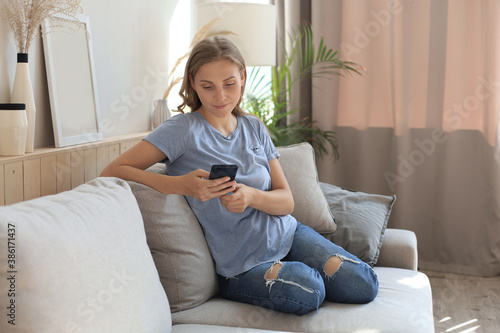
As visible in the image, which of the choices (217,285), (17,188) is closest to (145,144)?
(17,188)

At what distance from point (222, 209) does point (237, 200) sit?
0.11 metres

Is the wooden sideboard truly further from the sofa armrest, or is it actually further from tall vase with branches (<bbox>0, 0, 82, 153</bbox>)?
the sofa armrest

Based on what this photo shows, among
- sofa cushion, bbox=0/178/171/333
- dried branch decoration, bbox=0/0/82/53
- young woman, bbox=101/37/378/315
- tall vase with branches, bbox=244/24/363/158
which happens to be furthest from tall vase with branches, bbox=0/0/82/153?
tall vase with branches, bbox=244/24/363/158

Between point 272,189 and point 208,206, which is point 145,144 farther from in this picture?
point 272,189

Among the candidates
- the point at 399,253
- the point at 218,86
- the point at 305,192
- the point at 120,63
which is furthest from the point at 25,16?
the point at 399,253

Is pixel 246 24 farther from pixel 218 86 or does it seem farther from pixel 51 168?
pixel 51 168

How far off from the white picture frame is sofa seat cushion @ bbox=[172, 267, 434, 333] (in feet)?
2.51

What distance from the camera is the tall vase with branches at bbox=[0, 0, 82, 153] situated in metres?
1.65

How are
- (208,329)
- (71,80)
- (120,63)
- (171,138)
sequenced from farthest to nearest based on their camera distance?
(120,63)
(71,80)
(171,138)
(208,329)

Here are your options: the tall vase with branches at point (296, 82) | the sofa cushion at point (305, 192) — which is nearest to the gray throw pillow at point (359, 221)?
the sofa cushion at point (305, 192)

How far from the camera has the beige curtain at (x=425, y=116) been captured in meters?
3.23

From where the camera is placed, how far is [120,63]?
7.90 ft

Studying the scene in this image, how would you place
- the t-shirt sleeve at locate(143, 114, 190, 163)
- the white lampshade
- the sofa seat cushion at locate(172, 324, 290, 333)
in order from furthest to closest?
the white lampshade, the t-shirt sleeve at locate(143, 114, 190, 163), the sofa seat cushion at locate(172, 324, 290, 333)

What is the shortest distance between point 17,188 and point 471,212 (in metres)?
2.65
